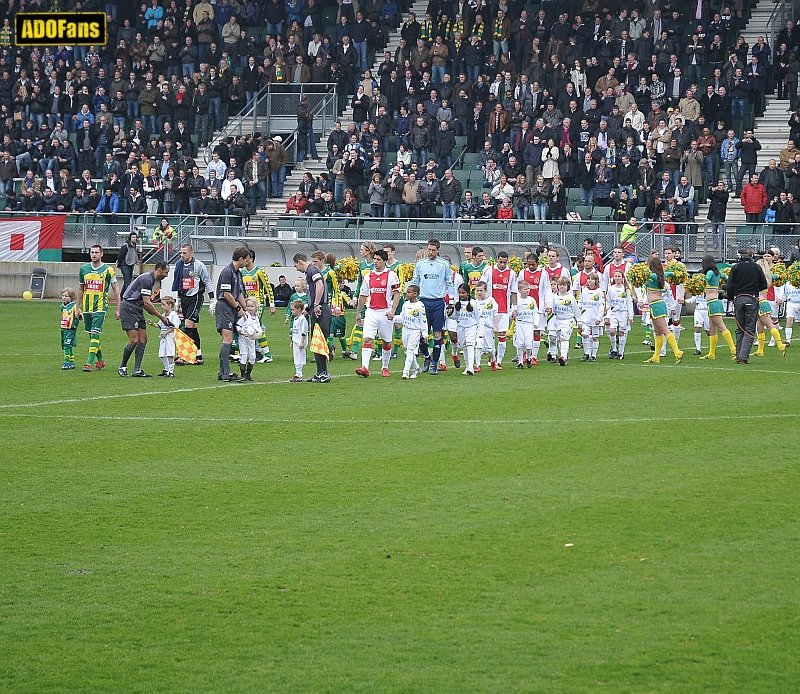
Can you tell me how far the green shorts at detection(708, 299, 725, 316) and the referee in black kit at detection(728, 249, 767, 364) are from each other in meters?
0.65

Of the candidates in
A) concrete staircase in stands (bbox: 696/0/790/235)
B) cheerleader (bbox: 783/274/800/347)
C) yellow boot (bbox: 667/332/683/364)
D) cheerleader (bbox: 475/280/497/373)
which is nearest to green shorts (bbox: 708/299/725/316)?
Result: yellow boot (bbox: 667/332/683/364)

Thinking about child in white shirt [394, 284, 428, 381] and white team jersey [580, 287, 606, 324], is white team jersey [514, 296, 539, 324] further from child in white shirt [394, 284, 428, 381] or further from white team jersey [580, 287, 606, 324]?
child in white shirt [394, 284, 428, 381]

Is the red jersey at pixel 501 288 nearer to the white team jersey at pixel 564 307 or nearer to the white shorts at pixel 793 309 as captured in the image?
the white team jersey at pixel 564 307

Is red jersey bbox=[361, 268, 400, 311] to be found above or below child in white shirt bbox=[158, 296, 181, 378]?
above

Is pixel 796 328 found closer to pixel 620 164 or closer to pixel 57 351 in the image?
pixel 620 164

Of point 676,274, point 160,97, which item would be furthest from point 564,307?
point 160,97

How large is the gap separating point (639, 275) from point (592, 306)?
1274 millimetres

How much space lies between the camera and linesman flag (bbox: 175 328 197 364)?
22.6m

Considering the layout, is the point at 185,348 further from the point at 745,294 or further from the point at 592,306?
the point at 745,294

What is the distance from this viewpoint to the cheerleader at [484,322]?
69.6ft

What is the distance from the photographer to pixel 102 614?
27.6 feet

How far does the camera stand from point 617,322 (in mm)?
24391

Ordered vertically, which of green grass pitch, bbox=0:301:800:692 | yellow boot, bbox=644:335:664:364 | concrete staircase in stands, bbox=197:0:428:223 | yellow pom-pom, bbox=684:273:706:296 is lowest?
yellow boot, bbox=644:335:664:364

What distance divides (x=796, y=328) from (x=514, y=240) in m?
8.71
